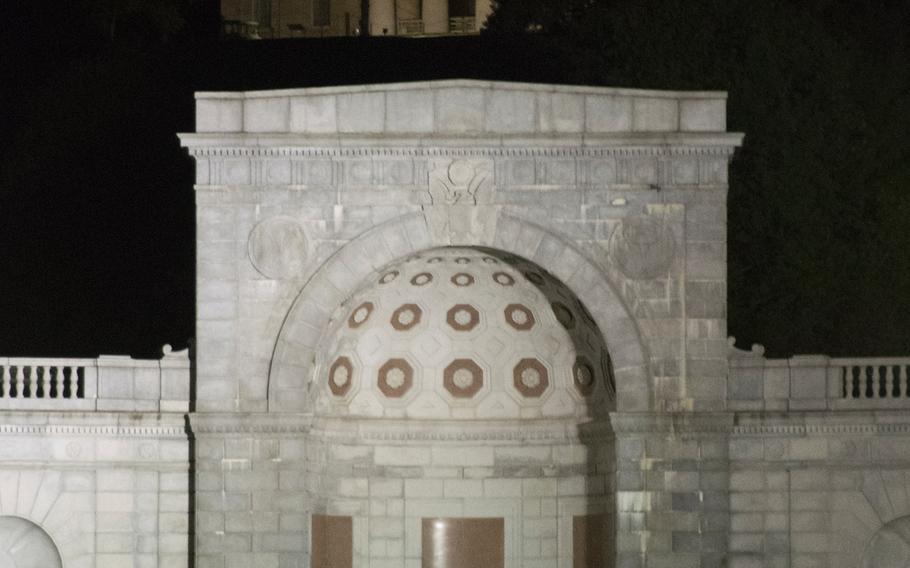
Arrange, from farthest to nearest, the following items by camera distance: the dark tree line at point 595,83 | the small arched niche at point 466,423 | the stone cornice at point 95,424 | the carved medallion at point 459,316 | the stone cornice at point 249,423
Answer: the dark tree line at point 595,83 → the carved medallion at point 459,316 → the small arched niche at point 466,423 → the stone cornice at point 95,424 → the stone cornice at point 249,423

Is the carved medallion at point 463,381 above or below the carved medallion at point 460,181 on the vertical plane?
below

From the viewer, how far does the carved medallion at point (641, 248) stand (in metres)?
30.9

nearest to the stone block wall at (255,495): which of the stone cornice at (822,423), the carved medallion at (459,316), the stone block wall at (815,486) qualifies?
the carved medallion at (459,316)

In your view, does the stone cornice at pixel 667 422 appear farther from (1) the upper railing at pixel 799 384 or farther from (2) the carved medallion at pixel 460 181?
(2) the carved medallion at pixel 460 181

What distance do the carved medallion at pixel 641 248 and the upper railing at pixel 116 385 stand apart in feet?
22.5

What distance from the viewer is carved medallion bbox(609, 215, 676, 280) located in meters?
30.9

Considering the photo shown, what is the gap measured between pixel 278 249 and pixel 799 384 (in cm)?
828

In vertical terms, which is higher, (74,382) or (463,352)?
(463,352)

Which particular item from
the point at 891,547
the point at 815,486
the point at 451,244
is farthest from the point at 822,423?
the point at 451,244

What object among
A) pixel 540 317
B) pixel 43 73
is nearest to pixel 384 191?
pixel 540 317

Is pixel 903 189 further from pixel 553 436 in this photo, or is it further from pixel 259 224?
pixel 259 224

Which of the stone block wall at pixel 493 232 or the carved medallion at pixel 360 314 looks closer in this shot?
the stone block wall at pixel 493 232

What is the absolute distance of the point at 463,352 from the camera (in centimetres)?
3322

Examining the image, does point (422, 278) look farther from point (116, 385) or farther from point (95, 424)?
point (95, 424)
